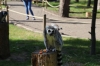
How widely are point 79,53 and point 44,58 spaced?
3.48 metres

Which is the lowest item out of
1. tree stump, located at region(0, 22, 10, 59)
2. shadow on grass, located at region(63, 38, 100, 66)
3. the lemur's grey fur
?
shadow on grass, located at region(63, 38, 100, 66)

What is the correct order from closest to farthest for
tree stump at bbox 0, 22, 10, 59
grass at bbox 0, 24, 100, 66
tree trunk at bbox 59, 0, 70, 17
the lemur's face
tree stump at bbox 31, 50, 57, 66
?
tree stump at bbox 31, 50, 57, 66, the lemur's face, grass at bbox 0, 24, 100, 66, tree stump at bbox 0, 22, 10, 59, tree trunk at bbox 59, 0, 70, 17

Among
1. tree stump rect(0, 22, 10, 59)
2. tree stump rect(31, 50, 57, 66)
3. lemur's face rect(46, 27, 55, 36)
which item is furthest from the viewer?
tree stump rect(0, 22, 10, 59)

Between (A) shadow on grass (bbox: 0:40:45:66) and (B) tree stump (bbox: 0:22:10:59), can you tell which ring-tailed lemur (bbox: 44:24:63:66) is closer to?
(A) shadow on grass (bbox: 0:40:45:66)

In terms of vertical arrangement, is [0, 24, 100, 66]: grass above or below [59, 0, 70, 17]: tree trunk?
below

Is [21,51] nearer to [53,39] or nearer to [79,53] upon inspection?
[79,53]

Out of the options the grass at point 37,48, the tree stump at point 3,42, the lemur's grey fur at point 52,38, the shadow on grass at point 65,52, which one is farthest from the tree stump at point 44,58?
the tree stump at point 3,42

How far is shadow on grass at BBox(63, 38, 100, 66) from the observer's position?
284 inches

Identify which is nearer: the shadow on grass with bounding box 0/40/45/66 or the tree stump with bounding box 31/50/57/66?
the tree stump with bounding box 31/50/57/66

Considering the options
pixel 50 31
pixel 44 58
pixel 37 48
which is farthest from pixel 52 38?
pixel 37 48

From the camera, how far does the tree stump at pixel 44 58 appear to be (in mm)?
4863

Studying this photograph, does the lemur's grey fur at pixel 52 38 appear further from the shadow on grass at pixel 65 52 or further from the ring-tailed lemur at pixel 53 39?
the shadow on grass at pixel 65 52

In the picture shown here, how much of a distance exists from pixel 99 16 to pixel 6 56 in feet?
36.5

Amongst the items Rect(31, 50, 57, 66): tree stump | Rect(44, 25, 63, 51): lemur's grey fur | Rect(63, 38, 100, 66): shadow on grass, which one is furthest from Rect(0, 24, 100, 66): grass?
Rect(31, 50, 57, 66): tree stump
